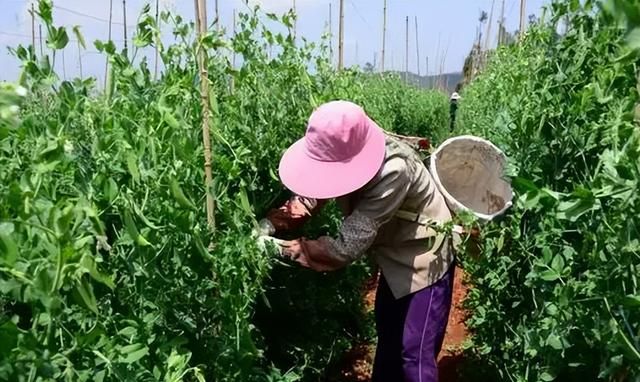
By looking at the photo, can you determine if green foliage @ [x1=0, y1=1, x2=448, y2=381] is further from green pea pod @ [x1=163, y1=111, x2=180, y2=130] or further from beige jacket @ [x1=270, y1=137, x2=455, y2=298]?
beige jacket @ [x1=270, y1=137, x2=455, y2=298]

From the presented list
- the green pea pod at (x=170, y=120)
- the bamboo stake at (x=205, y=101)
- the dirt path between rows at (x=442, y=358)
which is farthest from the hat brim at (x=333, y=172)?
the dirt path between rows at (x=442, y=358)

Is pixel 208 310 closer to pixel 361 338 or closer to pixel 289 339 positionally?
pixel 289 339

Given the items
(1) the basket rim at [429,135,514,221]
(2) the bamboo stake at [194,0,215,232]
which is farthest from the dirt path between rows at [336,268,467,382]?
(2) the bamboo stake at [194,0,215,232]

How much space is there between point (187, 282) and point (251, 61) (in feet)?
3.27

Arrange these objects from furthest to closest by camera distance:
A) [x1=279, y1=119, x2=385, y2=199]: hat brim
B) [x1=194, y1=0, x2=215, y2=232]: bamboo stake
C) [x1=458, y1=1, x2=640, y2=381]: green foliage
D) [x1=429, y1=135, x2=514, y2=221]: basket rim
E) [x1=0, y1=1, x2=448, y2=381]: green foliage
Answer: [x1=429, y1=135, x2=514, y2=221]: basket rim < [x1=279, y1=119, x2=385, y2=199]: hat brim < [x1=194, y1=0, x2=215, y2=232]: bamboo stake < [x1=458, y1=1, x2=640, y2=381]: green foliage < [x1=0, y1=1, x2=448, y2=381]: green foliage

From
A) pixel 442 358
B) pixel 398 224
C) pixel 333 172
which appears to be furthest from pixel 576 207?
pixel 442 358

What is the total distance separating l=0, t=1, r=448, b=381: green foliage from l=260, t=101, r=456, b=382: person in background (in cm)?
18

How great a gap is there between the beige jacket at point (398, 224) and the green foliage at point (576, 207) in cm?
19

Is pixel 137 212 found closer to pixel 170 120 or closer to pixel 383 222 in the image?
pixel 170 120

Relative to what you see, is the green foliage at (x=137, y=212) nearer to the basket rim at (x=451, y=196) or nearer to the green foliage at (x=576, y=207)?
the basket rim at (x=451, y=196)

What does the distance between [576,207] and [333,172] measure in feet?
3.53

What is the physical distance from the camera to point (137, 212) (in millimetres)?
1331

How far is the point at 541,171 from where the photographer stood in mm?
2098

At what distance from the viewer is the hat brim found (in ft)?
7.02
